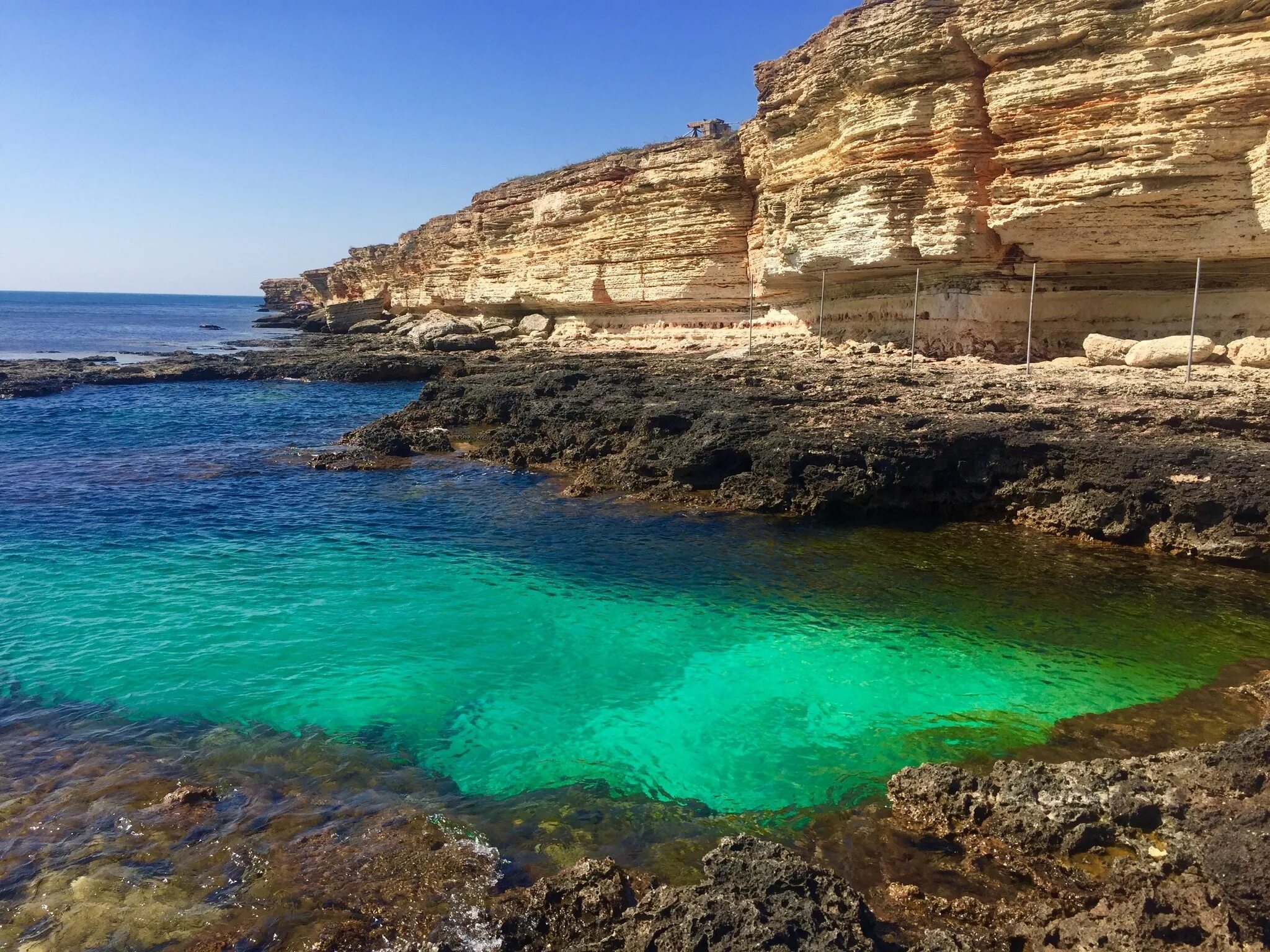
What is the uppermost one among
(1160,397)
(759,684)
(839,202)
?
(839,202)

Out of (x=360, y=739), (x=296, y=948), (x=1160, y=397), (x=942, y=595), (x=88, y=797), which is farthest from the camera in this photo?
(x=1160, y=397)

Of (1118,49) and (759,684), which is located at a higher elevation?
(1118,49)

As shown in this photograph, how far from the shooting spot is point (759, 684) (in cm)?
759

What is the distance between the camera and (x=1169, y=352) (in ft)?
51.8

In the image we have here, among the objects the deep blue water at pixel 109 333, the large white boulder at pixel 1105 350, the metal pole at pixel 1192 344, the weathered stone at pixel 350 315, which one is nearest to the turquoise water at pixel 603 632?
the metal pole at pixel 1192 344

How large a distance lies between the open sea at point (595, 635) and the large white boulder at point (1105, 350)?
8029 mm

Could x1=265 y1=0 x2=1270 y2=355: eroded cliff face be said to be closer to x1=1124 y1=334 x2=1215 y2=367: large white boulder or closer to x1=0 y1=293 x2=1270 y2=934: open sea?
x1=1124 y1=334 x2=1215 y2=367: large white boulder

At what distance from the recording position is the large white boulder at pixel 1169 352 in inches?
615

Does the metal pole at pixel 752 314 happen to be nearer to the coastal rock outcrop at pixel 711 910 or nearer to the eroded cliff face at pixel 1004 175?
the eroded cliff face at pixel 1004 175

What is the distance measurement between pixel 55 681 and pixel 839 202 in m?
20.3

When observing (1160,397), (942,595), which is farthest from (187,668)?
(1160,397)

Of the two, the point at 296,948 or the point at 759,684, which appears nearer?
the point at 296,948

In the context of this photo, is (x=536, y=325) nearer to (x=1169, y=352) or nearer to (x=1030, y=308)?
(x=1030, y=308)

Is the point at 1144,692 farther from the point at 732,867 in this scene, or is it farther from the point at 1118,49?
the point at 1118,49
